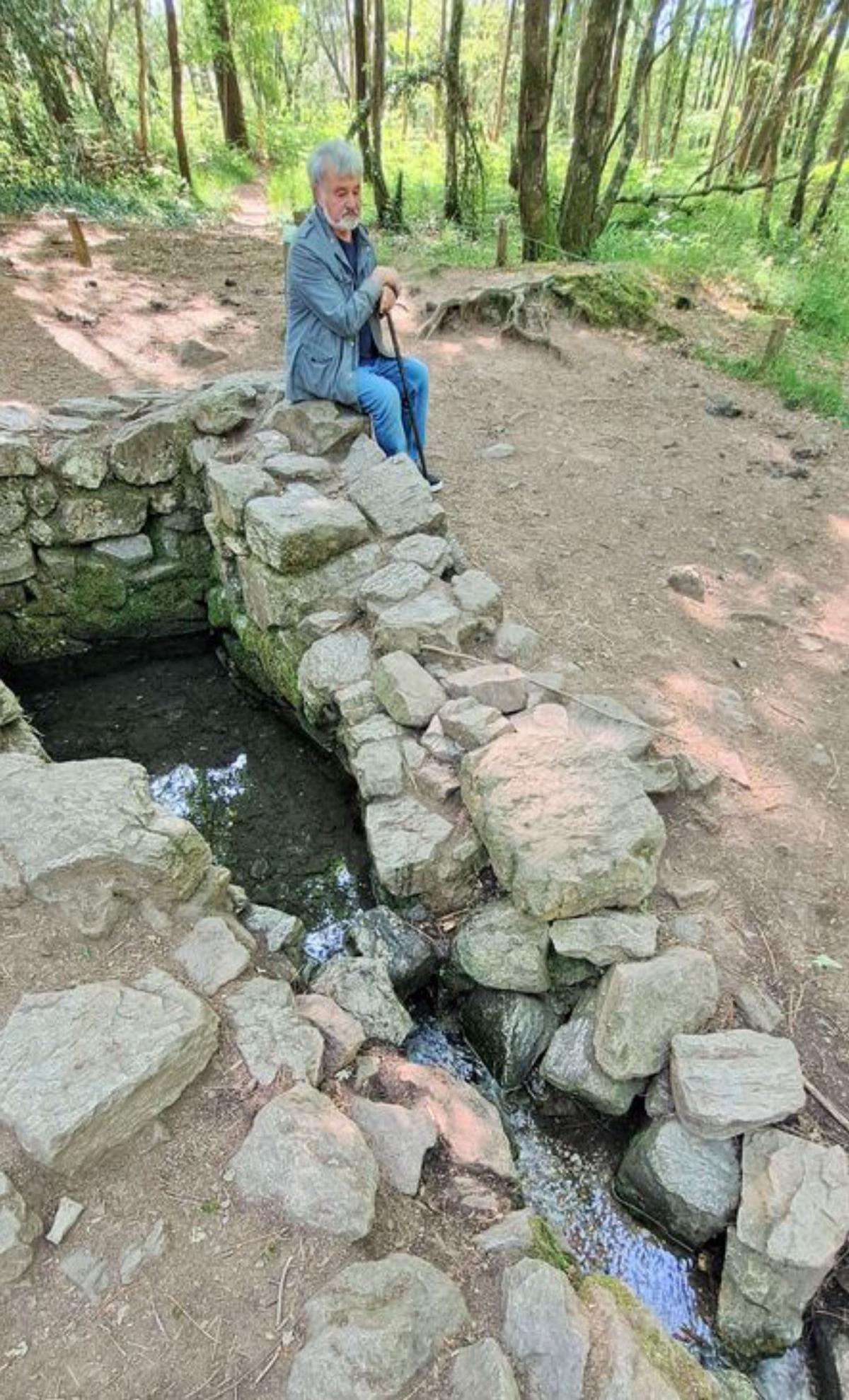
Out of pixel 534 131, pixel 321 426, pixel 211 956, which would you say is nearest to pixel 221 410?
pixel 321 426

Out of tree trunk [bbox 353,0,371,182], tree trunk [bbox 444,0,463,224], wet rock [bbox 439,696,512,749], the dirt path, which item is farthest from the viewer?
tree trunk [bbox 353,0,371,182]

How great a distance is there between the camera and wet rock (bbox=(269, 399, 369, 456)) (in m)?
4.95

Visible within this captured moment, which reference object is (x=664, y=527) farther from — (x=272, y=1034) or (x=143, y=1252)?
(x=143, y=1252)

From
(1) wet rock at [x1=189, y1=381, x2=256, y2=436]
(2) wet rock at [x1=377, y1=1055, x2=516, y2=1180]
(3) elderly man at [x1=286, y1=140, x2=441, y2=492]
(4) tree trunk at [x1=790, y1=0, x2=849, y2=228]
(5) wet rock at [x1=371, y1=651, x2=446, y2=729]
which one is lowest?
(2) wet rock at [x1=377, y1=1055, x2=516, y2=1180]

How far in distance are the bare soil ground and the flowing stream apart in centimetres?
68

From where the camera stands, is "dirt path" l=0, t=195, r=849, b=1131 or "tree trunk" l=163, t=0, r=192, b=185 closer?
"dirt path" l=0, t=195, r=849, b=1131

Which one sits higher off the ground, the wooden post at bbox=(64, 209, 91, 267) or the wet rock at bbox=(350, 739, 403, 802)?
the wooden post at bbox=(64, 209, 91, 267)

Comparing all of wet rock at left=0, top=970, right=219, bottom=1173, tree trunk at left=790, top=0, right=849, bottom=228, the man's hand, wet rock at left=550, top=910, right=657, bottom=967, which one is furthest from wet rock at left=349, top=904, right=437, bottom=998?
tree trunk at left=790, top=0, right=849, bottom=228

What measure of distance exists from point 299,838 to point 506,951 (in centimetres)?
150

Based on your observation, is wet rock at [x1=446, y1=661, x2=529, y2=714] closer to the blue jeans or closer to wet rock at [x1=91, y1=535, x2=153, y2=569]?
the blue jeans

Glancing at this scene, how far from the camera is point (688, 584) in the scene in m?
4.89

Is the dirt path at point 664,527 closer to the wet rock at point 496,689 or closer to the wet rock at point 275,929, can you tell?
the wet rock at point 496,689

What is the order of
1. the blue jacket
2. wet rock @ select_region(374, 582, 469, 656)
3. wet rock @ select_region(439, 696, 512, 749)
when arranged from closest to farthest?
wet rock @ select_region(439, 696, 512, 749)
wet rock @ select_region(374, 582, 469, 656)
the blue jacket

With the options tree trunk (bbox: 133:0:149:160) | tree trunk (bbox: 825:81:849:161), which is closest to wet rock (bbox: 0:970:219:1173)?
tree trunk (bbox: 825:81:849:161)
